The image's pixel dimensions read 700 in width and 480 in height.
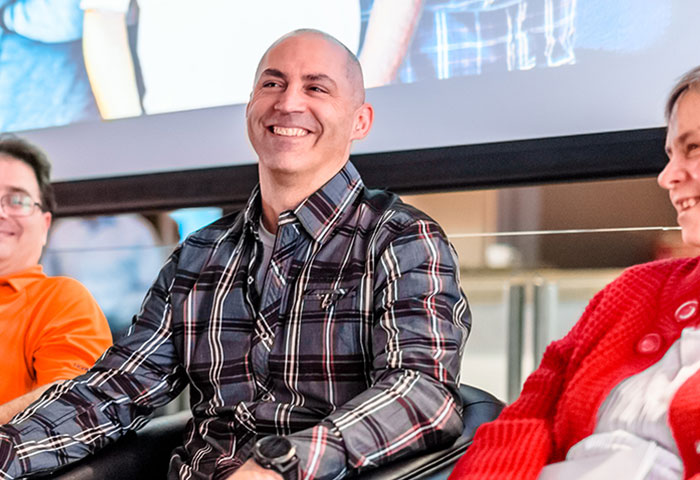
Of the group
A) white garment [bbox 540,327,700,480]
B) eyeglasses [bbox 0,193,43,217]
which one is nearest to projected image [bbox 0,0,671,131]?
eyeglasses [bbox 0,193,43,217]

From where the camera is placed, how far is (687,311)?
1.09 metres

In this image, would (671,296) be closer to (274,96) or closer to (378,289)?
→ (378,289)

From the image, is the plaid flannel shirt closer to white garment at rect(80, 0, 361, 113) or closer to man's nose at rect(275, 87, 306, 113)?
man's nose at rect(275, 87, 306, 113)

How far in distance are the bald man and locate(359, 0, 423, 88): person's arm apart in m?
0.38

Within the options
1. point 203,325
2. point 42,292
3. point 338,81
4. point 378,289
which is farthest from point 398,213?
point 42,292

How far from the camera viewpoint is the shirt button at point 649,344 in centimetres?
110

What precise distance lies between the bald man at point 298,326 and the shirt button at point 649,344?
31cm

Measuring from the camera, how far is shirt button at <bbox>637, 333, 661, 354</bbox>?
110 cm

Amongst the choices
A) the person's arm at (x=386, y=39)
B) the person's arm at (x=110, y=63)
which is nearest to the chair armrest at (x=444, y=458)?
the person's arm at (x=386, y=39)

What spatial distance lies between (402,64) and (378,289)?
0.82 metres

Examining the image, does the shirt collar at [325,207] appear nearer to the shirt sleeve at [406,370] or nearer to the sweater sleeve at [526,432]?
the shirt sleeve at [406,370]

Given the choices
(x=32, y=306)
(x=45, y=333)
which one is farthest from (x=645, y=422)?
(x=32, y=306)

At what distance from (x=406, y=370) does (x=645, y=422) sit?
1.19ft

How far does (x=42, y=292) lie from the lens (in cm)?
199
